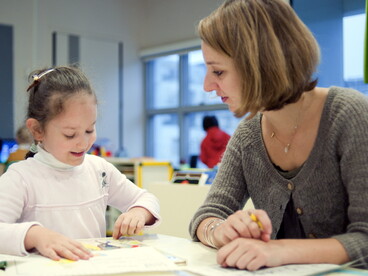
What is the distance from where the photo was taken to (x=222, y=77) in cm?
112

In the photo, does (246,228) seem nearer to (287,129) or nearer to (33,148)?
(287,129)

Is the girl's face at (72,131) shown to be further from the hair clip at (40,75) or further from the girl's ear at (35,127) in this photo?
the hair clip at (40,75)

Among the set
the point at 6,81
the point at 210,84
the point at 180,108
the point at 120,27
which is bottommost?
the point at 210,84

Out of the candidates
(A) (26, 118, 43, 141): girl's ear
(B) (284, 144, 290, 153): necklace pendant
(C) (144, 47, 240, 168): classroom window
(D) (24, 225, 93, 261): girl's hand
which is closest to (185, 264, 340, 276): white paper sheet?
(D) (24, 225, 93, 261): girl's hand

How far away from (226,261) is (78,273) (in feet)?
0.87

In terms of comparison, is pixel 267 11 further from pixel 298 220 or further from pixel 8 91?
pixel 8 91

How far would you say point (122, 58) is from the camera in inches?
299

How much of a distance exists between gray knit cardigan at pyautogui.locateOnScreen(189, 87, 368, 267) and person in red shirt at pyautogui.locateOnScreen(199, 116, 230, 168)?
13.8 ft

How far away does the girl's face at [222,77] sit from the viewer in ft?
3.62

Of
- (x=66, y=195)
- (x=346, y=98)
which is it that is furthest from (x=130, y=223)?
(x=346, y=98)

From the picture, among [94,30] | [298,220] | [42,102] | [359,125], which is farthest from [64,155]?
[94,30]

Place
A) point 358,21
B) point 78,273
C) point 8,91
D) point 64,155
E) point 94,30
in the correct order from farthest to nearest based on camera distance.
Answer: point 94,30 < point 8,91 < point 358,21 < point 64,155 < point 78,273

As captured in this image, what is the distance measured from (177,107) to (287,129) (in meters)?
6.18

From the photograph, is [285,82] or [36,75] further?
[36,75]
